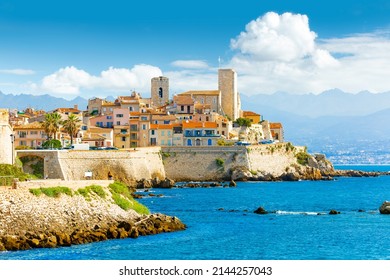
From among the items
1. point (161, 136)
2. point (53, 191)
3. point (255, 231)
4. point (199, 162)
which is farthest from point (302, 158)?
point (53, 191)

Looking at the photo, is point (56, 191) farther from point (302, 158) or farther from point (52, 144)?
point (302, 158)

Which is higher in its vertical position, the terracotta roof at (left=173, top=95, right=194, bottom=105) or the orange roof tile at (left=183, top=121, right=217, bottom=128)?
the terracotta roof at (left=173, top=95, right=194, bottom=105)

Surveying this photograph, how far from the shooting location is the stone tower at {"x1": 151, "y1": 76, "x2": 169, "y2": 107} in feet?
397

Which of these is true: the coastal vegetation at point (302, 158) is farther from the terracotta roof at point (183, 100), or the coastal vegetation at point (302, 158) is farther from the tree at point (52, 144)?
the tree at point (52, 144)

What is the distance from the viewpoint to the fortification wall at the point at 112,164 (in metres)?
70.1

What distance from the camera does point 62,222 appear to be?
3797 centimetres

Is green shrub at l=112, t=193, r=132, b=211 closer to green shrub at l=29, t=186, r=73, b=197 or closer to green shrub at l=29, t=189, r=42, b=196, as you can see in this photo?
green shrub at l=29, t=186, r=73, b=197

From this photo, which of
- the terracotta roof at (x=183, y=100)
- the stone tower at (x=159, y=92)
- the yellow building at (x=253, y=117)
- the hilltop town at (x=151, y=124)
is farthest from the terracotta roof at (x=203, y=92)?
the stone tower at (x=159, y=92)

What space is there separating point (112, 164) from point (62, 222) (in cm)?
3721

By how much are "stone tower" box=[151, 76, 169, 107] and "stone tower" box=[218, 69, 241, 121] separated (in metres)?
8.77

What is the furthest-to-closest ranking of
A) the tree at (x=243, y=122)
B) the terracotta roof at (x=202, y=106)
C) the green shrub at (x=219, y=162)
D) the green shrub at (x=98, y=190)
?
the tree at (x=243, y=122)
the terracotta roof at (x=202, y=106)
the green shrub at (x=219, y=162)
the green shrub at (x=98, y=190)

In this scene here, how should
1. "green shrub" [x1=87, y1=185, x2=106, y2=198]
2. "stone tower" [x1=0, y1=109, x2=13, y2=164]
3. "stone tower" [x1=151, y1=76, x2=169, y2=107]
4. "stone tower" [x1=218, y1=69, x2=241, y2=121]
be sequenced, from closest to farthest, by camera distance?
"green shrub" [x1=87, y1=185, x2=106, y2=198] < "stone tower" [x1=0, y1=109, x2=13, y2=164] < "stone tower" [x1=218, y1=69, x2=241, y2=121] < "stone tower" [x1=151, y1=76, x2=169, y2=107]

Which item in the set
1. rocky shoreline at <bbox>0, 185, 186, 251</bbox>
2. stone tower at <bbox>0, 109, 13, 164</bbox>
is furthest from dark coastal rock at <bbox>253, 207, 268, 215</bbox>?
stone tower at <bbox>0, 109, 13, 164</bbox>
